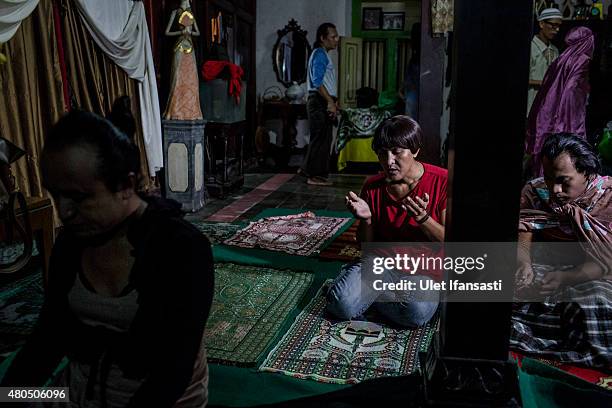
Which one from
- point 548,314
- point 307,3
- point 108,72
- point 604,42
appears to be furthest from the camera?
point 307,3

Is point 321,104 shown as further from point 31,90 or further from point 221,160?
point 31,90

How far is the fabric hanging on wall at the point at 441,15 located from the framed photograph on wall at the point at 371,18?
14.9 ft

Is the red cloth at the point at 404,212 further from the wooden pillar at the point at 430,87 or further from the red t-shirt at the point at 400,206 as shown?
the wooden pillar at the point at 430,87

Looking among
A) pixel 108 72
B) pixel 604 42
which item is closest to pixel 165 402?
pixel 108 72

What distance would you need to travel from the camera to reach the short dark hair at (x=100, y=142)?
1.13 metres

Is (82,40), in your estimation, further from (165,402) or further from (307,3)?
(307,3)

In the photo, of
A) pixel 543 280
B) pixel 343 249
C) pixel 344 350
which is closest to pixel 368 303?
pixel 344 350

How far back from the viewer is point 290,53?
9.52 metres

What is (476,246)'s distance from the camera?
63.8 inches

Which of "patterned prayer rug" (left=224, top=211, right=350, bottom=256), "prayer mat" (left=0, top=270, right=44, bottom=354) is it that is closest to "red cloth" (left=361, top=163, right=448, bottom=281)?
"patterned prayer rug" (left=224, top=211, right=350, bottom=256)

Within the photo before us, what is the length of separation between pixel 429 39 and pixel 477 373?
163 inches

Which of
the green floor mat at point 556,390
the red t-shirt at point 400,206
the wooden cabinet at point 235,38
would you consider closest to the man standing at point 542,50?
the red t-shirt at point 400,206

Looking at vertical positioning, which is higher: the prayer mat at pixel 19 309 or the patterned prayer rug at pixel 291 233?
the patterned prayer rug at pixel 291 233

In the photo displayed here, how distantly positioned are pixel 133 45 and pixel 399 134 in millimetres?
3430
